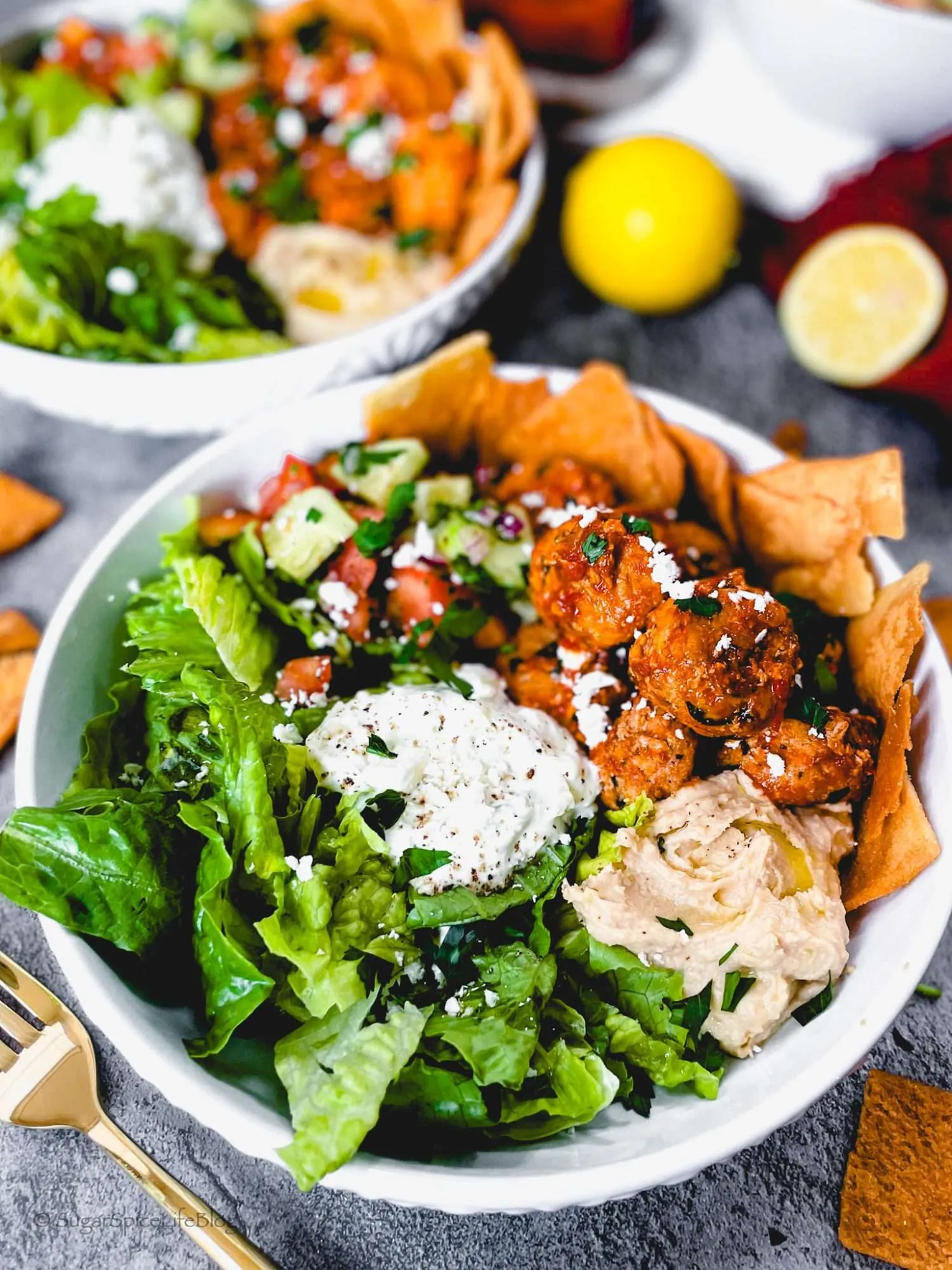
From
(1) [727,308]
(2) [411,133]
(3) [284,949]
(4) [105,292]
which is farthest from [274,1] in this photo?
(3) [284,949]

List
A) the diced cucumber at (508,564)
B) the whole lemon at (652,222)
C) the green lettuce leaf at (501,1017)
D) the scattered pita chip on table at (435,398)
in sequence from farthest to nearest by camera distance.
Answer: the whole lemon at (652,222)
the scattered pita chip on table at (435,398)
the diced cucumber at (508,564)
the green lettuce leaf at (501,1017)

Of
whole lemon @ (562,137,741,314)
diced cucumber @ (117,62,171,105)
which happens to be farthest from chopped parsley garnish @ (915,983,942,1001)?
diced cucumber @ (117,62,171,105)

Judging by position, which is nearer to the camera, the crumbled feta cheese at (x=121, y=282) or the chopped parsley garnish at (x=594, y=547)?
the chopped parsley garnish at (x=594, y=547)

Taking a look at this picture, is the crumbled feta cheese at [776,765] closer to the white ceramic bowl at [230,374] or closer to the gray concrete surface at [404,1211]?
the gray concrete surface at [404,1211]

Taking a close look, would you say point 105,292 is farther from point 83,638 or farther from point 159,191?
point 83,638

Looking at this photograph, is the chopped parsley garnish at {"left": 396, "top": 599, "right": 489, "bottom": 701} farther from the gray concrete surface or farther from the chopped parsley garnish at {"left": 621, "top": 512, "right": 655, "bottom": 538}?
the gray concrete surface

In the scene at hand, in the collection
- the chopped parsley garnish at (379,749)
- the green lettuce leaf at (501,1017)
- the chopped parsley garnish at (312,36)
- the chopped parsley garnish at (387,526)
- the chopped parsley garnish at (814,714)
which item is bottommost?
the chopped parsley garnish at (814,714)

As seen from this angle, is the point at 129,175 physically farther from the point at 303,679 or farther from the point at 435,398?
the point at 303,679

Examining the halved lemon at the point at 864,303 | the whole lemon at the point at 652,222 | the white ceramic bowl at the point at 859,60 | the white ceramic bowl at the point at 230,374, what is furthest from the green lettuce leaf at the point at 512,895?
the white ceramic bowl at the point at 859,60
